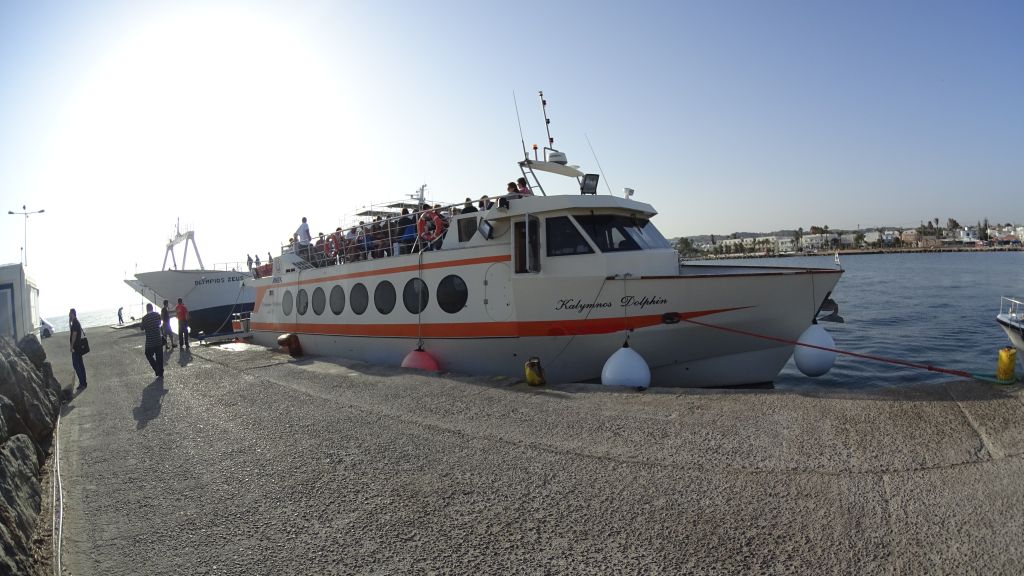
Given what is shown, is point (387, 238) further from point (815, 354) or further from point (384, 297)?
point (815, 354)

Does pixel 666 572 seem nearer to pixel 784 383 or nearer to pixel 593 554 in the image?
pixel 593 554

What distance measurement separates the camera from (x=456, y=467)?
4160mm

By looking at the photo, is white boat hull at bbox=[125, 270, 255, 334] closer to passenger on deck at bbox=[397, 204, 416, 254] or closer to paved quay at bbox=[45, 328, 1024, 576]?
passenger on deck at bbox=[397, 204, 416, 254]

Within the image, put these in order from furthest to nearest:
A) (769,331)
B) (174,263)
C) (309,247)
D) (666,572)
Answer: (174,263), (309,247), (769,331), (666,572)

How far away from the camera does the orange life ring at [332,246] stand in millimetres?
13109

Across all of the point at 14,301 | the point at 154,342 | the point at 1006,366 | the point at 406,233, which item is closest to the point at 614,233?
the point at 406,233

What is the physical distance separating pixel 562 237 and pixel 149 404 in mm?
6706

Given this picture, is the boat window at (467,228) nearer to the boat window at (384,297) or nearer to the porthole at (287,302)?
the boat window at (384,297)

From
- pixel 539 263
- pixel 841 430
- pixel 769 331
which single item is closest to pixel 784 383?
pixel 769 331

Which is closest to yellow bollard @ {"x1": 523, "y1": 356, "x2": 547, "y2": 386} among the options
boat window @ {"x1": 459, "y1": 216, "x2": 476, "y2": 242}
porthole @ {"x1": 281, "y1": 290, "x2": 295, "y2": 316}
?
boat window @ {"x1": 459, "y1": 216, "x2": 476, "y2": 242}

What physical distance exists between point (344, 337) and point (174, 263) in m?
23.7

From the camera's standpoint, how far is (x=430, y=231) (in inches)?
416

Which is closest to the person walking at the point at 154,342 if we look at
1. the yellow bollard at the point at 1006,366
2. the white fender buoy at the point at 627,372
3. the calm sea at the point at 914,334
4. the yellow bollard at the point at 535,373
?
the yellow bollard at the point at 535,373

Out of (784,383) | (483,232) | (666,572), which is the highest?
(483,232)
